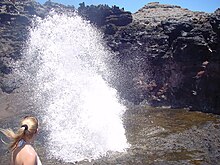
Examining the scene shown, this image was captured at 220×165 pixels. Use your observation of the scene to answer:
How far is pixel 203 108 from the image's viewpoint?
19969mm

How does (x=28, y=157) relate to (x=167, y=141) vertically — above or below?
above

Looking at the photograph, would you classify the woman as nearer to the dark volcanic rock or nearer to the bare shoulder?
the bare shoulder

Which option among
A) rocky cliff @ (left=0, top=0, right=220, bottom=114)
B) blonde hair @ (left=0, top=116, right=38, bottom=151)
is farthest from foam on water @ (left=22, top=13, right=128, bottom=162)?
blonde hair @ (left=0, top=116, right=38, bottom=151)

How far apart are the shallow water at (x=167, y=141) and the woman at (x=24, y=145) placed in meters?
7.53

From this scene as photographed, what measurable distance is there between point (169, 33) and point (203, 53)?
5485mm

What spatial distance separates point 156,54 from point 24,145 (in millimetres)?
24462

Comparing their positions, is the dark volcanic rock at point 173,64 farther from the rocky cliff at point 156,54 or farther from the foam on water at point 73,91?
the foam on water at point 73,91

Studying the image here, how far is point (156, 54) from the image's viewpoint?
88.6 feet

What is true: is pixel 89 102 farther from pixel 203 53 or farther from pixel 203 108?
pixel 203 53

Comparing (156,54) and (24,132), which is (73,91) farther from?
(24,132)

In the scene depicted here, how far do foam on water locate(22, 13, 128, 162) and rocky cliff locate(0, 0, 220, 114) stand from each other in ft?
5.03

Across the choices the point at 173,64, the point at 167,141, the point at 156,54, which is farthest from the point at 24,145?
the point at 156,54

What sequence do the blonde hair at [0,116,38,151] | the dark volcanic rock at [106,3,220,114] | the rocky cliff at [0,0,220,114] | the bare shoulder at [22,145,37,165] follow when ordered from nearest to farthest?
the bare shoulder at [22,145,37,165]
the blonde hair at [0,116,38,151]
the dark volcanic rock at [106,3,220,114]
the rocky cliff at [0,0,220,114]

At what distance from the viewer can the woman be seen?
9.96ft
